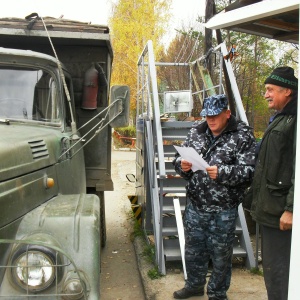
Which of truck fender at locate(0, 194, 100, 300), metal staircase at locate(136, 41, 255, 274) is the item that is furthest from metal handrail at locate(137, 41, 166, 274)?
truck fender at locate(0, 194, 100, 300)

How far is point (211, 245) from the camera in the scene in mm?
3770

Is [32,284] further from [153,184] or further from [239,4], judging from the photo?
[153,184]

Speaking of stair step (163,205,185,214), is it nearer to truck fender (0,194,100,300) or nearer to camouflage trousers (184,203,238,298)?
camouflage trousers (184,203,238,298)

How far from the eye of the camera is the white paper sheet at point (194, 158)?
3.39m

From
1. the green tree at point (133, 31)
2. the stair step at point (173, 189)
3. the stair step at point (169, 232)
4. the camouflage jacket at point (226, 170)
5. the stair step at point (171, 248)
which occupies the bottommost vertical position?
the stair step at point (171, 248)

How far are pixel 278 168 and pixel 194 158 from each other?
0.75m

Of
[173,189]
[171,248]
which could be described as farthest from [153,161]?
[171,248]

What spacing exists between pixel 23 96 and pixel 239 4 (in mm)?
2239

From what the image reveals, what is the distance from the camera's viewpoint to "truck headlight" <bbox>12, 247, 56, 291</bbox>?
2395mm

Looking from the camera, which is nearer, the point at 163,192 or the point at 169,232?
the point at 169,232

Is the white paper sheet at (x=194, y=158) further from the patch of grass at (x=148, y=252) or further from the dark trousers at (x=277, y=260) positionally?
the patch of grass at (x=148, y=252)

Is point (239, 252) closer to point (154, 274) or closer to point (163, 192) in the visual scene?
point (154, 274)

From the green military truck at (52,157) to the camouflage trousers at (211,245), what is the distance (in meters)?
0.91

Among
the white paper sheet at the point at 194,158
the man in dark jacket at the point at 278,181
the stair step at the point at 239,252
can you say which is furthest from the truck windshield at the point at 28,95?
the stair step at the point at 239,252
